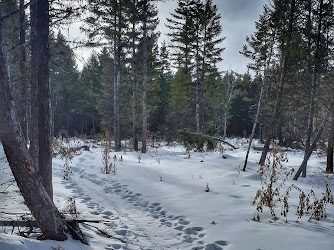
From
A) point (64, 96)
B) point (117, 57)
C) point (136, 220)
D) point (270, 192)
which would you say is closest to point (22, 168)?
point (136, 220)

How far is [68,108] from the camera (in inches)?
1353

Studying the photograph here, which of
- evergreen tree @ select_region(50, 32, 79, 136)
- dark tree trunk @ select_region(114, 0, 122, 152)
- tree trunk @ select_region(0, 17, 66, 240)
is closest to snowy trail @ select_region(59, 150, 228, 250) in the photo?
tree trunk @ select_region(0, 17, 66, 240)

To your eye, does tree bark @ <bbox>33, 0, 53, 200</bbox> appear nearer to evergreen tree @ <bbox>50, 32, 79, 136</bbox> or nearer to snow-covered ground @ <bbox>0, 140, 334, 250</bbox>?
snow-covered ground @ <bbox>0, 140, 334, 250</bbox>

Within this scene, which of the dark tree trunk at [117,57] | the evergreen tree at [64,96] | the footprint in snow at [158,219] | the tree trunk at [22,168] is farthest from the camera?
the evergreen tree at [64,96]

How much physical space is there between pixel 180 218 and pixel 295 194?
3155mm

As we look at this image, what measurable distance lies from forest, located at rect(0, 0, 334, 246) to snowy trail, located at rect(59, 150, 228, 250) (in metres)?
1.39

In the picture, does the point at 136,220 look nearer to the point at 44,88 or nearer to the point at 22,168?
the point at 22,168

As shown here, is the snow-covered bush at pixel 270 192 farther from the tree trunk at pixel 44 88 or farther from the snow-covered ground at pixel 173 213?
the tree trunk at pixel 44 88

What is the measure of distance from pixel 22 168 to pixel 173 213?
338 centimetres

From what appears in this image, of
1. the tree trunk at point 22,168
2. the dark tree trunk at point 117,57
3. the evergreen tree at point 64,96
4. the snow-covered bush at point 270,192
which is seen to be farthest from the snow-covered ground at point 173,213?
the evergreen tree at point 64,96

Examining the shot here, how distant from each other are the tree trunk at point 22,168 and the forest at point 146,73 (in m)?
0.01

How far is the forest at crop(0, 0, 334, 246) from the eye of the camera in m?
4.65

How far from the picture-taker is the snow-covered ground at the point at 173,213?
3.77m

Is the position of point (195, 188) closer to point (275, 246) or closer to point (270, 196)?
point (270, 196)
